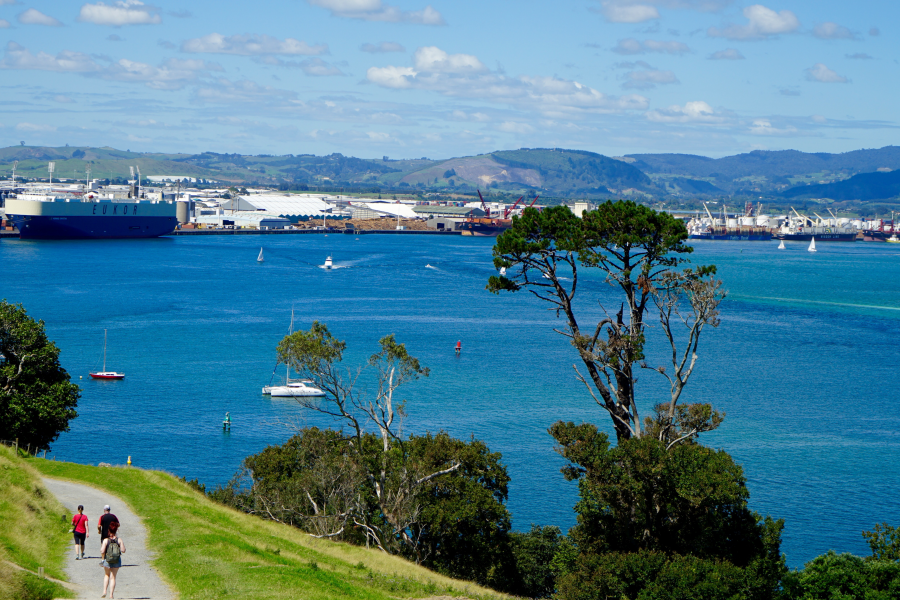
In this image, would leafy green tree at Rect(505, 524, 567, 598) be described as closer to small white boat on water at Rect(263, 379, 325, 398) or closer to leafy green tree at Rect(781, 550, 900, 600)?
leafy green tree at Rect(781, 550, 900, 600)

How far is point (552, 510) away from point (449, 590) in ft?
52.2

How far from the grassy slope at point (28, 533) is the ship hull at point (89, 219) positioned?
128 meters

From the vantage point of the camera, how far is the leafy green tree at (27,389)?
75.6ft

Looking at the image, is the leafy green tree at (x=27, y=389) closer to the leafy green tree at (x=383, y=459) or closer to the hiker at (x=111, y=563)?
the leafy green tree at (x=383, y=459)

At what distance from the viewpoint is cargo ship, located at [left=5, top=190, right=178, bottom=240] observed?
435 feet

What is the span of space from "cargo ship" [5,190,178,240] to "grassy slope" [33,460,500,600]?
411 ft

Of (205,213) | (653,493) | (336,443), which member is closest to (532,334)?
(336,443)

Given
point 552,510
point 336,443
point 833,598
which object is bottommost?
point 552,510

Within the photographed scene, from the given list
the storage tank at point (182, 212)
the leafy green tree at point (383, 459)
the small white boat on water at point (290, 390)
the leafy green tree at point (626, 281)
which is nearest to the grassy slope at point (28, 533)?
the leafy green tree at point (383, 459)

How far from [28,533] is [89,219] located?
137291mm

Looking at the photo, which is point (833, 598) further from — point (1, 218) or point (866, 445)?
point (1, 218)

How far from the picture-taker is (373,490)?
20469mm

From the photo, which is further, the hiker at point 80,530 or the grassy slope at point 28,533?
the hiker at point 80,530

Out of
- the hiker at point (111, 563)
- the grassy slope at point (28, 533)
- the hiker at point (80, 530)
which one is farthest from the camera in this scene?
the hiker at point (80, 530)
